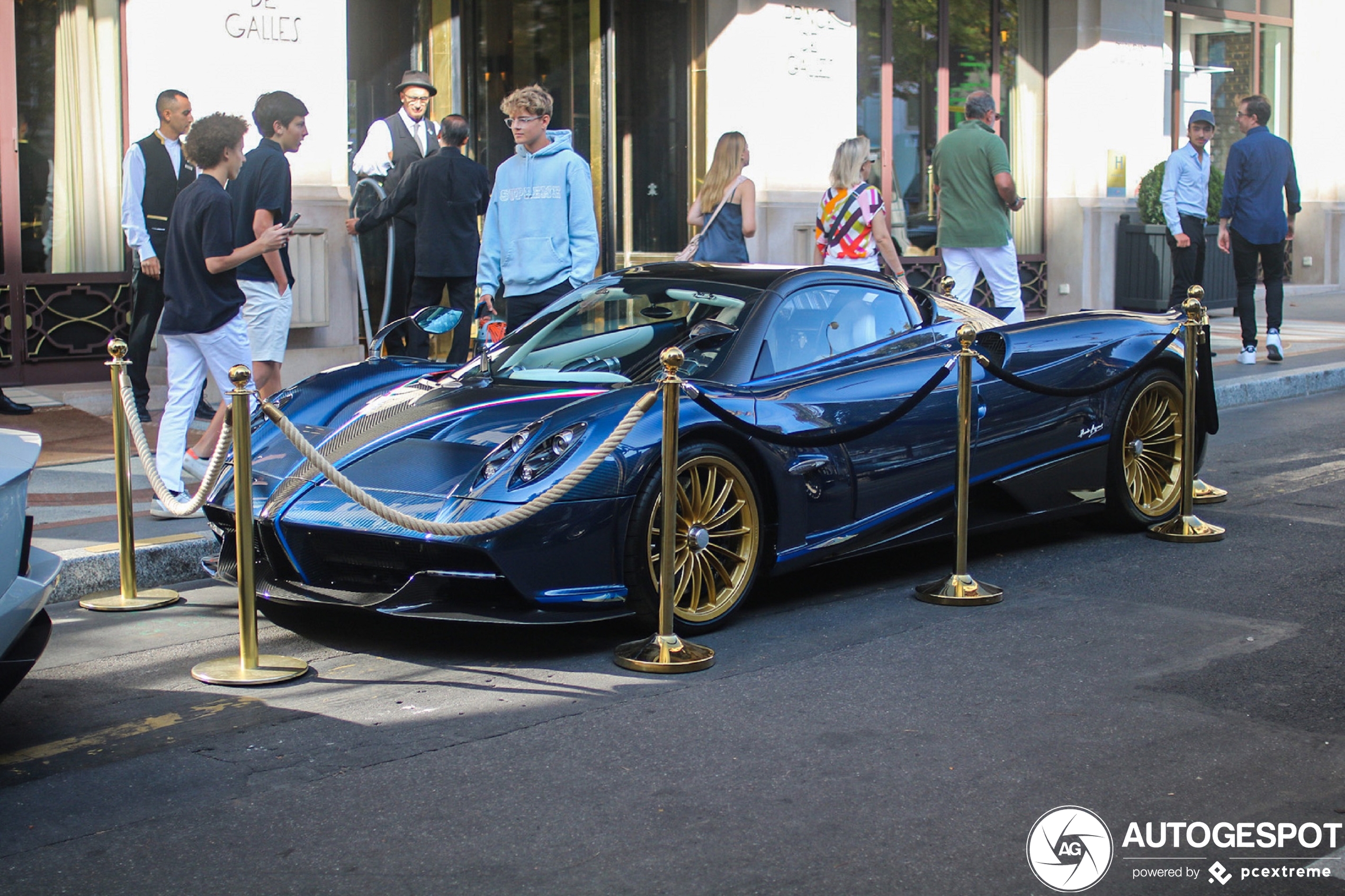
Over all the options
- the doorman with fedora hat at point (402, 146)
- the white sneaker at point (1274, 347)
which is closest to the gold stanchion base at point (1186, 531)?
the doorman with fedora hat at point (402, 146)

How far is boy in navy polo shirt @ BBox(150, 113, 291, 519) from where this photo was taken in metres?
6.84

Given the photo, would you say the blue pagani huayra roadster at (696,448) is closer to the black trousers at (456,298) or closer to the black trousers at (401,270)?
the black trousers at (456,298)

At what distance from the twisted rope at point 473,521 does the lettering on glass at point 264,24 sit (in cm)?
642

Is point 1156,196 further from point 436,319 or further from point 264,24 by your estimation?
point 436,319

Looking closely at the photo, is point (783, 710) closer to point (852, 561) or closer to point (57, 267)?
point (852, 561)

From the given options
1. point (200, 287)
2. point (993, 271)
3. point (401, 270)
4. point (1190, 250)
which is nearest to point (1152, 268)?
point (1190, 250)

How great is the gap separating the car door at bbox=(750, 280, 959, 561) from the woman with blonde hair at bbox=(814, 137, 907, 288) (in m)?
3.62

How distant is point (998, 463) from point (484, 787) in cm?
312

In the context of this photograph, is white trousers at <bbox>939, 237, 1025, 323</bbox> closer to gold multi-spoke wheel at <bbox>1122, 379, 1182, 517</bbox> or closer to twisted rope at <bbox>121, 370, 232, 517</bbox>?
gold multi-spoke wheel at <bbox>1122, 379, 1182, 517</bbox>

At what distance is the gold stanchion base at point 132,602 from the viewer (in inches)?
225

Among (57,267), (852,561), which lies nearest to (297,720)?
(852,561)

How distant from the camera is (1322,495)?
7.65 meters

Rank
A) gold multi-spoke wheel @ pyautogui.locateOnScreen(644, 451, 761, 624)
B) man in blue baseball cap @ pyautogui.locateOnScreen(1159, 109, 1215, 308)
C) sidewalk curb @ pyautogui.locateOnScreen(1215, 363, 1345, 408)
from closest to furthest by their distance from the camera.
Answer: gold multi-spoke wheel @ pyautogui.locateOnScreen(644, 451, 761, 624) → sidewalk curb @ pyautogui.locateOnScreen(1215, 363, 1345, 408) → man in blue baseball cap @ pyautogui.locateOnScreen(1159, 109, 1215, 308)

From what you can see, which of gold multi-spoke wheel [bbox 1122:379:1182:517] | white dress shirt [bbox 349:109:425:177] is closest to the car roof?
gold multi-spoke wheel [bbox 1122:379:1182:517]
